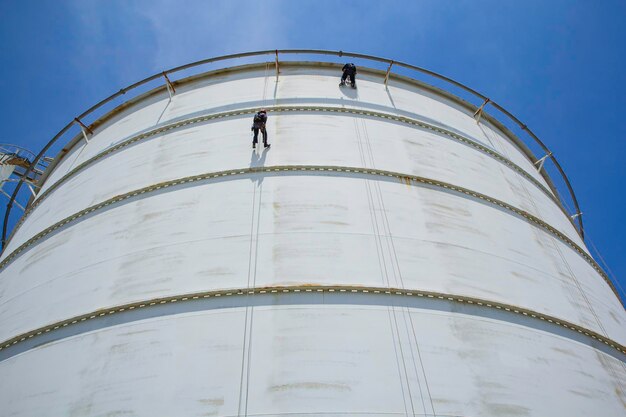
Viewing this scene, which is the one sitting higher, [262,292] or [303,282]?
[303,282]

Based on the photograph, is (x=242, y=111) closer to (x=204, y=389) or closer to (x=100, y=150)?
(x=100, y=150)

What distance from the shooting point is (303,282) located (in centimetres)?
500

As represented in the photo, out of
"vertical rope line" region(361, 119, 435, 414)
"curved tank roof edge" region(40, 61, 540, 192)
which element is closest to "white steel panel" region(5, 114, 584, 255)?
"vertical rope line" region(361, 119, 435, 414)

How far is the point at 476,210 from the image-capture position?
21.7 ft

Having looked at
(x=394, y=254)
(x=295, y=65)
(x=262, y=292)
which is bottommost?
(x=262, y=292)

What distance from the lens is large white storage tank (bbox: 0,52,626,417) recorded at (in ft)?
14.0

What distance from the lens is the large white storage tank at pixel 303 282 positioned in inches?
168

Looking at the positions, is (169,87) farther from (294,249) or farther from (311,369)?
(311,369)

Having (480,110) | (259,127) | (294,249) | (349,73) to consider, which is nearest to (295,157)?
(259,127)

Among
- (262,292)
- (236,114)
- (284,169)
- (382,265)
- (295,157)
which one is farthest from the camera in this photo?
(236,114)

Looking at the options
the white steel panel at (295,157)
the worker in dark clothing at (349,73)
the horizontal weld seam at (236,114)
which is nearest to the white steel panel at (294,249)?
the white steel panel at (295,157)

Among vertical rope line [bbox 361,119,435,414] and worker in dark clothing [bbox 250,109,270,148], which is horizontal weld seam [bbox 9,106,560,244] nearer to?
vertical rope line [bbox 361,119,435,414]

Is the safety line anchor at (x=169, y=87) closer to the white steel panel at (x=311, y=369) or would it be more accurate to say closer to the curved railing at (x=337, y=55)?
the curved railing at (x=337, y=55)

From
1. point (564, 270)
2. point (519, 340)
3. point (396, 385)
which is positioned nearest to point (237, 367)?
point (396, 385)
